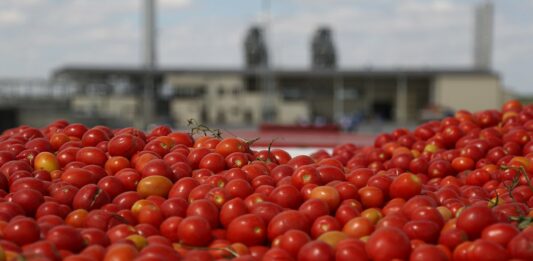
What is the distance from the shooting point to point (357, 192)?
3.54m

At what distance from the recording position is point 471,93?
58.0 metres

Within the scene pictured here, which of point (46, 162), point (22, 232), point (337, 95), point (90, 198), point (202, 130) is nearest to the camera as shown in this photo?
point (22, 232)

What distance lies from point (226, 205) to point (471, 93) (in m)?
57.8

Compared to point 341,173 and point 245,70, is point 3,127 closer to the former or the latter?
point 245,70

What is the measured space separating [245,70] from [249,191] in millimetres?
59249

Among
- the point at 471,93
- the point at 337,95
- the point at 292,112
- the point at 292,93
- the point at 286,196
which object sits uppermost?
the point at 286,196

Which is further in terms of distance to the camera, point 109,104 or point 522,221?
point 109,104

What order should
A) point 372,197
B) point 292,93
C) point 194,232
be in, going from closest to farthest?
1. point 194,232
2. point 372,197
3. point 292,93

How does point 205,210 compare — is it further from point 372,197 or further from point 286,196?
point 372,197

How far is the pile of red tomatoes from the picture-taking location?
2.76 m

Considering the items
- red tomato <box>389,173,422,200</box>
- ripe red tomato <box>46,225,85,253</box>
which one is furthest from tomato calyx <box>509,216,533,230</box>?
ripe red tomato <box>46,225,85,253</box>

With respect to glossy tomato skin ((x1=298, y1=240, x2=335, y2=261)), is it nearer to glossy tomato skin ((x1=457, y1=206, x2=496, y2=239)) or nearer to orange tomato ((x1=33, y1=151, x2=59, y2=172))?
glossy tomato skin ((x1=457, y1=206, x2=496, y2=239))

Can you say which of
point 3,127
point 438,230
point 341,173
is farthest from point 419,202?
point 3,127

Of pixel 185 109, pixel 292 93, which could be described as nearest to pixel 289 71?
pixel 292 93
